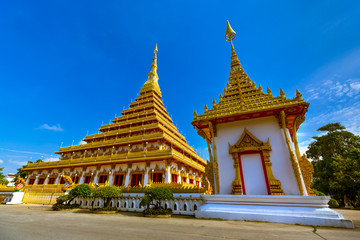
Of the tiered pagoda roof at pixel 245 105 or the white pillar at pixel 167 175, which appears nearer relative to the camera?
the tiered pagoda roof at pixel 245 105

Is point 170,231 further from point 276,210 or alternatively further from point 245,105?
point 245,105

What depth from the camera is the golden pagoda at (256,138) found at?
23.0 feet

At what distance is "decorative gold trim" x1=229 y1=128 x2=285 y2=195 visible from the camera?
22.4 ft

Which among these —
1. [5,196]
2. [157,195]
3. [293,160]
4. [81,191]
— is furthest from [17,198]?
[293,160]

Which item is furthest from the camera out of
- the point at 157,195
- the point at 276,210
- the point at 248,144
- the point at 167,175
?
the point at 167,175

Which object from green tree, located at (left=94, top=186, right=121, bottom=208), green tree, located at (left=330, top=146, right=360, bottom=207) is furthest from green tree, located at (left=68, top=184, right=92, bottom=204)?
green tree, located at (left=330, top=146, right=360, bottom=207)

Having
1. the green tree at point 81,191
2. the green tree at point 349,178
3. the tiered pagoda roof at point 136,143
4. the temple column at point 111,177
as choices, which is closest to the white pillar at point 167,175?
the tiered pagoda roof at point 136,143

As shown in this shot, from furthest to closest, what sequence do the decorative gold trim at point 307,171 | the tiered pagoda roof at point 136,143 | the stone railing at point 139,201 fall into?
the tiered pagoda roof at point 136,143 < the stone railing at point 139,201 < the decorative gold trim at point 307,171

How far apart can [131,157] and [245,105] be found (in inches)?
559

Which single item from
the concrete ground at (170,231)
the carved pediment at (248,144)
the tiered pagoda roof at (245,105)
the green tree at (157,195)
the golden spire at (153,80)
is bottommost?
the concrete ground at (170,231)

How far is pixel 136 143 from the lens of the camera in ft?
65.9

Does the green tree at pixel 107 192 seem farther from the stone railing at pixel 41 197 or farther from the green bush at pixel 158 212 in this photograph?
the stone railing at pixel 41 197

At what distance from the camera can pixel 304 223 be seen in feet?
16.7

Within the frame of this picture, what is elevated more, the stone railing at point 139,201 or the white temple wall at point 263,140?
the white temple wall at point 263,140
